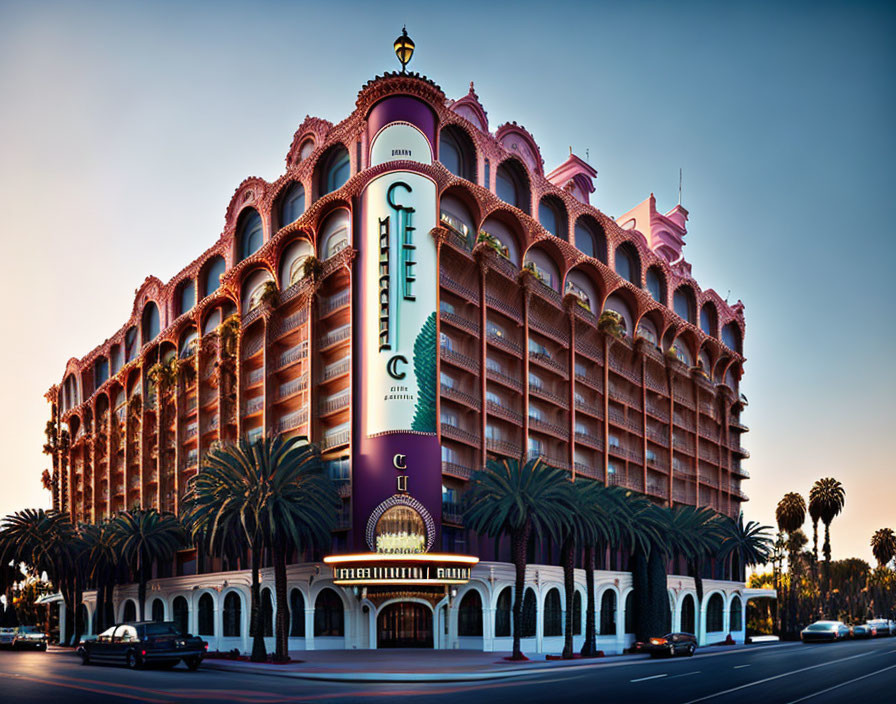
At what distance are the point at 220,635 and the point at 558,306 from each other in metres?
39.2

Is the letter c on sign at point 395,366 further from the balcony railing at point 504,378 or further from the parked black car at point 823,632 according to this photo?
the parked black car at point 823,632

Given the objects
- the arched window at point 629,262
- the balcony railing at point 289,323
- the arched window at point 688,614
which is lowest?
the arched window at point 688,614

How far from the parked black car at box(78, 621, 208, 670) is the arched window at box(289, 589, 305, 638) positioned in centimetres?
2324

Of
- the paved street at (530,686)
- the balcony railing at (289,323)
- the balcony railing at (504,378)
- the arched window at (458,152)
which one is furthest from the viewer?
the balcony railing at (289,323)

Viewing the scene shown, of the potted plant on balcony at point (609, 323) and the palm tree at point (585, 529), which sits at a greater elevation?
the potted plant on balcony at point (609, 323)

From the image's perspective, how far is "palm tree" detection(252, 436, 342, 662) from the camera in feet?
180

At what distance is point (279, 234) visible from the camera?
250 feet

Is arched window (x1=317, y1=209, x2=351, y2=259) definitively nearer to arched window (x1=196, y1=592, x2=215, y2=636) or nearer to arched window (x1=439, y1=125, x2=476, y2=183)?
arched window (x1=439, y1=125, x2=476, y2=183)

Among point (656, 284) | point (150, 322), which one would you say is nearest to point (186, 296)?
point (150, 322)

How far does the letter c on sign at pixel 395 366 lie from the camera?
63594mm

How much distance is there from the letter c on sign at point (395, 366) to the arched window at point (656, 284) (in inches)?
1761

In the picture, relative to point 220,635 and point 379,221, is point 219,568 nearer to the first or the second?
point 220,635

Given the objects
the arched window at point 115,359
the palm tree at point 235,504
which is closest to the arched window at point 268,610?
the palm tree at point 235,504

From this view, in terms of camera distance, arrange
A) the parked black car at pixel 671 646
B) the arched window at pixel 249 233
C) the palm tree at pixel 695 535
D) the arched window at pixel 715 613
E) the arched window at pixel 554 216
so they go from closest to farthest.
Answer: the parked black car at pixel 671 646 → the palm tree at pixel 695 535 → the arched window at pixel 554 216 → the arched window at pixel 249 233 → the arched window at pixel 715 613
